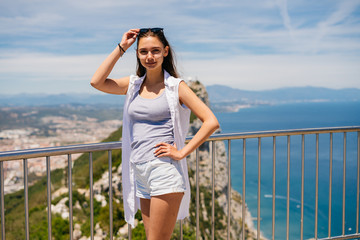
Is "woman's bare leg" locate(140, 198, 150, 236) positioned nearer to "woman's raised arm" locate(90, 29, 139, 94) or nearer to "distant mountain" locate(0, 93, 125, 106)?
"woman's raised arm" locate(90, 29, 139, 94)

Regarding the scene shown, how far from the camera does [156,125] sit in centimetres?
184

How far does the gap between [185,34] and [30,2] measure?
49.7 metres

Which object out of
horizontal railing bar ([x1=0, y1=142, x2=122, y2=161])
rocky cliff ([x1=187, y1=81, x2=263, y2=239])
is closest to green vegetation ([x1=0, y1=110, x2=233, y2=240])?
rocky cliff ([x1=187, y1=81, x2=263, y2=239])

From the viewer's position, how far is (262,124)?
115438mm

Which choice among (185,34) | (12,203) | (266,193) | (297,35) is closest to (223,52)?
(185,34)

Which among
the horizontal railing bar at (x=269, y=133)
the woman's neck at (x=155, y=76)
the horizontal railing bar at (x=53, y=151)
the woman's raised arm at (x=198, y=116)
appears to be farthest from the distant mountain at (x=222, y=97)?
the woman's raised arm at (x=198, y=116)

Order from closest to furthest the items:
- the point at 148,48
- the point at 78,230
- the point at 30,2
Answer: the point at 148,48, the point at 78,230, the point at 30,2

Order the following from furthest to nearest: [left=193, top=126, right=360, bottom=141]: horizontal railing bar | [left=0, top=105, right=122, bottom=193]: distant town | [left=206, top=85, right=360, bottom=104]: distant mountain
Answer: [left=206, top=85, right=360, bottom=104]: distant mountain
[left=0, top=105, right=122, bottom=193]: distant town
[left=193, top=126, right=360, bottom=141]: horizontal railing bar

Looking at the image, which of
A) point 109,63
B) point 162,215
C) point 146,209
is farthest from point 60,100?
point 162,215

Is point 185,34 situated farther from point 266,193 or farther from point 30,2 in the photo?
point 266,193

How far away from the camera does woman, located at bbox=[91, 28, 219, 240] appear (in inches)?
70.1

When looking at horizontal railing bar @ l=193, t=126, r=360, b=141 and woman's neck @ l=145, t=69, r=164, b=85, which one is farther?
horizontal railing bar @ l=193, t=126, r=360, b=141

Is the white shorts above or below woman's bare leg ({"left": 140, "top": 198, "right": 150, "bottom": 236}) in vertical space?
above

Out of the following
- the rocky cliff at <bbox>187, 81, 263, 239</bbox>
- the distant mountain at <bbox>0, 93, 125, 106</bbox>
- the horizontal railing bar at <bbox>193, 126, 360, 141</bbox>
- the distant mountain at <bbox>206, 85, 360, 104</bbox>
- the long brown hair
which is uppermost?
the distant mountain at <bbox>206, 85, 360, 104</bbox>
